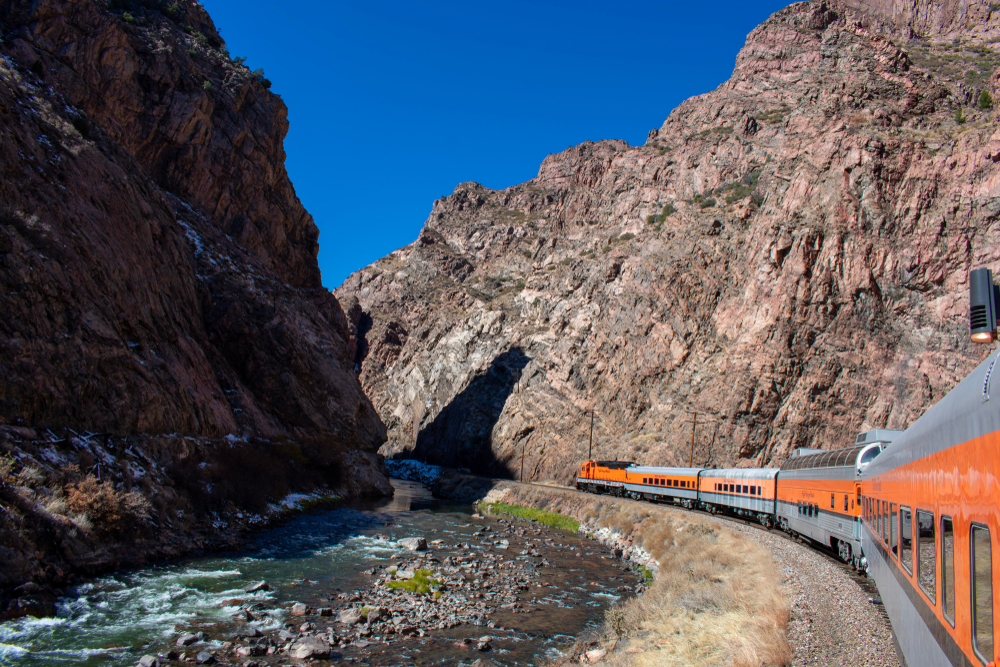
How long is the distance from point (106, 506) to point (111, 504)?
21 centimetres

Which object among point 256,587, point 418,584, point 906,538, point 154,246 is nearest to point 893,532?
point 906,538

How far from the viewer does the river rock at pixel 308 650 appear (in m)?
13.4

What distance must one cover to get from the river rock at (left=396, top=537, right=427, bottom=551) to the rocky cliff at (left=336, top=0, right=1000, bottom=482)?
29265 mm

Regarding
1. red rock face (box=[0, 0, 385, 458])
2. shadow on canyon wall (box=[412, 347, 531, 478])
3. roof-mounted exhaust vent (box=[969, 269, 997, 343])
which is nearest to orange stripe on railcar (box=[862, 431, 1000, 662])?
roof-mounted exhaust vent (box=[969, 269, 997, 343])

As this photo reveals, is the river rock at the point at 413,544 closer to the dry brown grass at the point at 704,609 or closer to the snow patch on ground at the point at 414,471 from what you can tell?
the dry brown grass at the point at 704,609

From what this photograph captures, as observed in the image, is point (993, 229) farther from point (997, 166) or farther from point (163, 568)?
point (163, 568)

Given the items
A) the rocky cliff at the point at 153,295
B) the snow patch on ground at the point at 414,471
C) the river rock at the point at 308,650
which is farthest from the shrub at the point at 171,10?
the river rock at the point at 308,650

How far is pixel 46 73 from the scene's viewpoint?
119 feet

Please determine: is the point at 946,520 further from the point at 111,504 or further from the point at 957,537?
the point at 111,504

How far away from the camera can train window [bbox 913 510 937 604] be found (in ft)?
20.7

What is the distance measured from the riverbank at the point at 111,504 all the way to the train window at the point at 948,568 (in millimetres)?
18518

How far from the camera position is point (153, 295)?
111 feet

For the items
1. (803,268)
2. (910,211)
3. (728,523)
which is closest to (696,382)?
(803,268)

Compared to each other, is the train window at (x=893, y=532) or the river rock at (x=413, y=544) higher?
the train window at (x=893, y=532)
